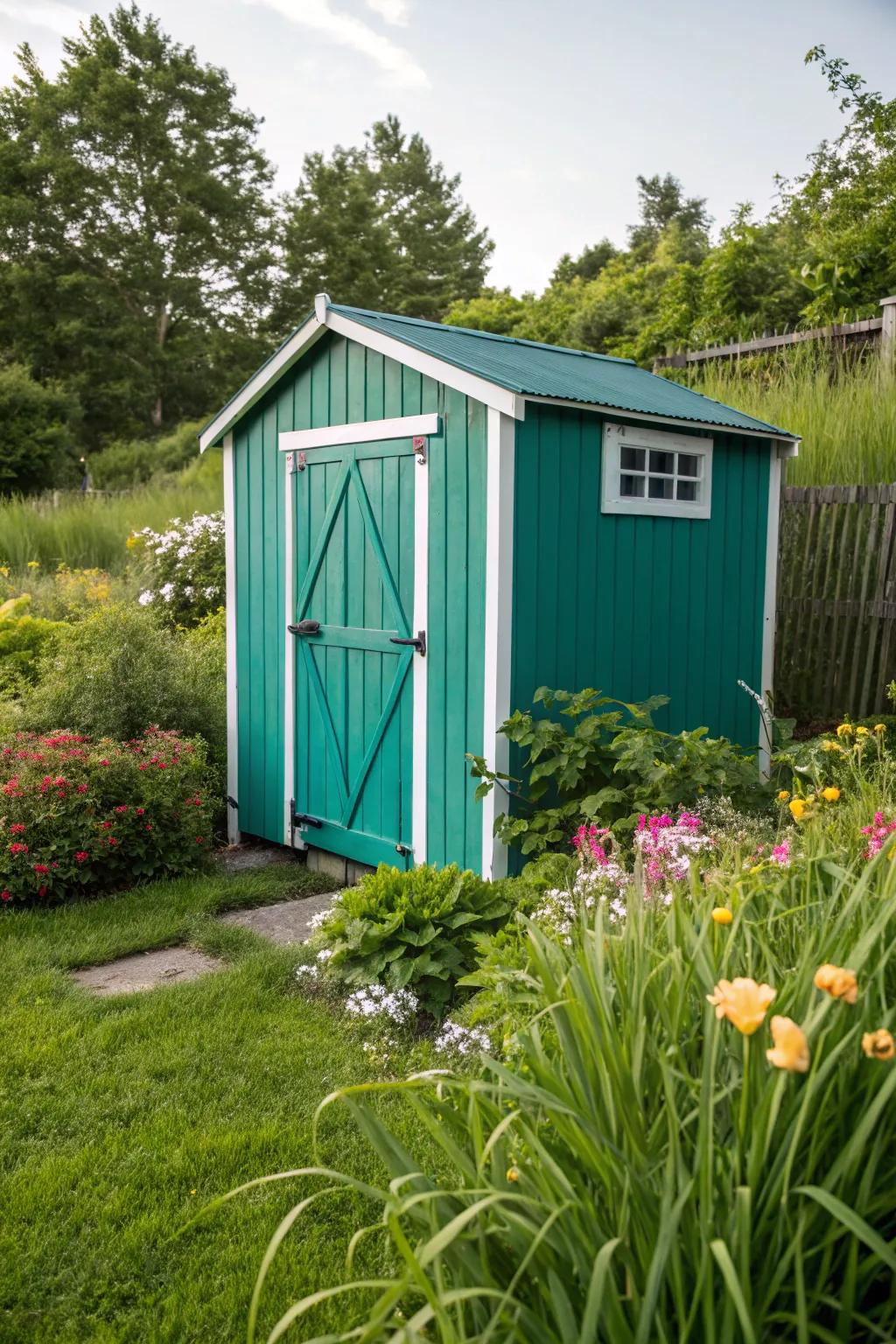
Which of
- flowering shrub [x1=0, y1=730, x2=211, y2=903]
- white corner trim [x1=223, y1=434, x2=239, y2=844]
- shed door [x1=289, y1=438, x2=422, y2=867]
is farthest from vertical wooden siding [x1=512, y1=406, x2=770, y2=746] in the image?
white corner trim [x1=223, y1=434, x2=239, y2=844]

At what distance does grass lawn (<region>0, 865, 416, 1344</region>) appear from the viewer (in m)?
2.45

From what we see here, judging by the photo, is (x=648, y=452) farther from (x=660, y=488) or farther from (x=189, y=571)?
(x=189, y=571)

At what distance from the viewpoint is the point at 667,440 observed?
549 cm

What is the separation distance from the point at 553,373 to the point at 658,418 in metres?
0.61

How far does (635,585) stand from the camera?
5422 mm

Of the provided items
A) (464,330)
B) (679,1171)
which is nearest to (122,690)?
(464,330)

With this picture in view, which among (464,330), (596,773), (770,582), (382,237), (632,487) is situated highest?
(382,237)

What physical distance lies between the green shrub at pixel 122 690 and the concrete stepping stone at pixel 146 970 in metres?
2.00

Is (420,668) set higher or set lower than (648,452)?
lower

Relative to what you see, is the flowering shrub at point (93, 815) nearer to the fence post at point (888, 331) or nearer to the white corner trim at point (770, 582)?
the white corner trim at point (770, 582)

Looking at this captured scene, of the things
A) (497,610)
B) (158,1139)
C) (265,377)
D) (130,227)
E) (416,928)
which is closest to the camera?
(158,1139)

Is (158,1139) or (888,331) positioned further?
(888,331)

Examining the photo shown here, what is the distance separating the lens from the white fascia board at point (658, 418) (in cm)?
471

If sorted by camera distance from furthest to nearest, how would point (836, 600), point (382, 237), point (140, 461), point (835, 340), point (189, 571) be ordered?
1. point (382, 237)
2. point (140, 461)
3. point (189, 571)
4. point (835, 340)
5. point (836, 600)
